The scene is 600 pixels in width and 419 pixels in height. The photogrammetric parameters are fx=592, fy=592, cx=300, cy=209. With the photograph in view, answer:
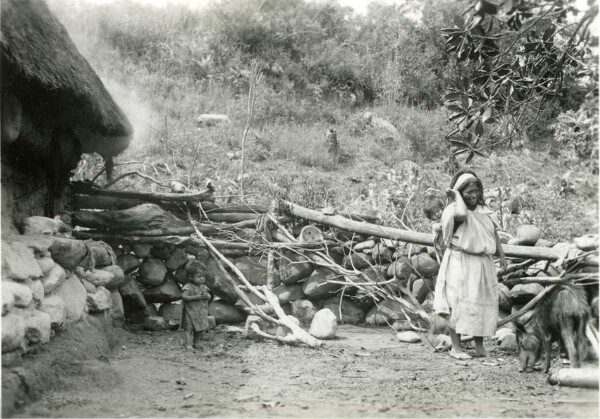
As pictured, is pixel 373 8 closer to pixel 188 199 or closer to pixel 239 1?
pixel 239 1

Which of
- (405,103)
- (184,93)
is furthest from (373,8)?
(184,93)

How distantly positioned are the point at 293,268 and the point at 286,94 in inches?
402

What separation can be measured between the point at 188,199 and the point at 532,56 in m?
4.05

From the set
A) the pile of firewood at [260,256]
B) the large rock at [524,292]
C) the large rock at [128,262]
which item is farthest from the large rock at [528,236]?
the large rock at [128,262]

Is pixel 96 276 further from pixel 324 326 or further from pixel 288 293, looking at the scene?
pixel 288 293

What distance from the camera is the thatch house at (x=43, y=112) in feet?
14.0

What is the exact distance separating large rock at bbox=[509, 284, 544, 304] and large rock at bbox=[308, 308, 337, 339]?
6.37 ft

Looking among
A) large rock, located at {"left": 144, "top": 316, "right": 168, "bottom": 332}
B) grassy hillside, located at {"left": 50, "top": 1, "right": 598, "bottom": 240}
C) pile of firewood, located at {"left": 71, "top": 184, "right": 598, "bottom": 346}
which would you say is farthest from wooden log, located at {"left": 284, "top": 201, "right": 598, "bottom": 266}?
grassy hillside, located at {"left": 50, "top": 1, "right": 598, "bottom": 240}

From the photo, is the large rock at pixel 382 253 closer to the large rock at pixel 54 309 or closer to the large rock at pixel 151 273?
the large rock at pixel 151 273

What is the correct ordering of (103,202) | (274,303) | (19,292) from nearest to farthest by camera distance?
(19,292) → (274,303) → (103,202)

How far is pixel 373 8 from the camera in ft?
70.0

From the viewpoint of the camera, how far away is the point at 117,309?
6227mm

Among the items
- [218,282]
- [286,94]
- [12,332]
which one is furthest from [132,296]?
[286,94]

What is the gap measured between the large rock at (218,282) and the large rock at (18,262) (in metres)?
2.86
